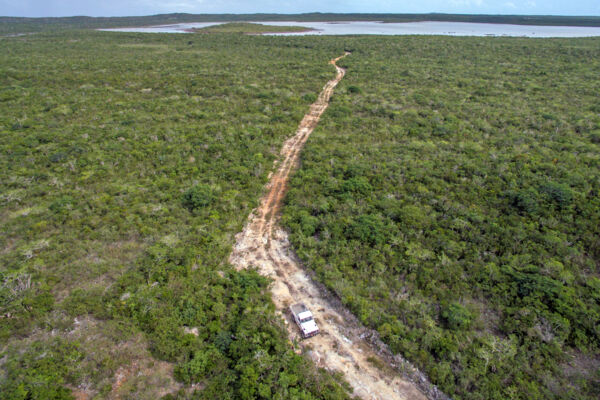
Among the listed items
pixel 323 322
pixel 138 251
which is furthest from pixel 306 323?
pixel 138 251

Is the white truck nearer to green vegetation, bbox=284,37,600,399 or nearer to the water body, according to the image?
green vegetation, bbox=284,37,600,399

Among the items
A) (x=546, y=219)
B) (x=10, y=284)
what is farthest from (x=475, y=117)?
(x=10, y=284)

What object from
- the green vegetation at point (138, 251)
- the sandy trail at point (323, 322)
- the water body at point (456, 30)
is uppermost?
the water body at point (456, 30)

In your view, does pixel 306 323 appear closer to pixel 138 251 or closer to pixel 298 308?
pixel 298 308

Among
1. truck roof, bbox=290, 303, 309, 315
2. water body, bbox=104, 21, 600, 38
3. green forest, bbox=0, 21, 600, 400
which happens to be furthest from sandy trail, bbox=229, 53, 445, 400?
water body, bbox=104, 21, 600, 38

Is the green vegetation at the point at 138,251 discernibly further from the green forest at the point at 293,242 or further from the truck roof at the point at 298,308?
the truck roof at the point at 298,308

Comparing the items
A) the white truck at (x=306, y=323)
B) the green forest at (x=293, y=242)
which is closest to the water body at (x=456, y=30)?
the green forest at (x=293, y=242)
